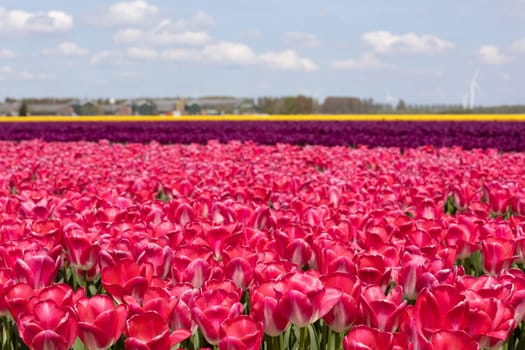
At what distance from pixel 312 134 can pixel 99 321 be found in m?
22.5

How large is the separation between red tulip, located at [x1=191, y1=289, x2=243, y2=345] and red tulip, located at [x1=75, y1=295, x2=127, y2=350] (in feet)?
0.65

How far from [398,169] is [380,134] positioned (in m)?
16.3

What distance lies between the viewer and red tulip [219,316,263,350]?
1629 millimetres

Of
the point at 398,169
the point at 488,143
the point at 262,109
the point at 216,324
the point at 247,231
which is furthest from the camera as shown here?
the point at 262,109

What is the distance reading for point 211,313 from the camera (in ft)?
5.75

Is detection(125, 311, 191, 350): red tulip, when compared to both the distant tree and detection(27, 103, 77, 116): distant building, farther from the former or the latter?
detection(27, 103, 77, 116): distant building

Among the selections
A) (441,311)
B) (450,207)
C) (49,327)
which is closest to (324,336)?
(441,311)

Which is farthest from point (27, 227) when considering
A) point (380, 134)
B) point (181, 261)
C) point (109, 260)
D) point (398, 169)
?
point (380, 134)

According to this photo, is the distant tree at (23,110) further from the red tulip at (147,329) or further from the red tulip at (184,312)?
the red tulip at (147,329)

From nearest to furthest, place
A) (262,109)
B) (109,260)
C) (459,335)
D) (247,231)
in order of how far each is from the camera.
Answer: (459,335) < (109,260) < (247,231) < (262,109)

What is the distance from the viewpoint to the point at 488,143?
1980 centimetres

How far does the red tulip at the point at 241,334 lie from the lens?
1.63 meters

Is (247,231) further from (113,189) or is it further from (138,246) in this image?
(113,189)

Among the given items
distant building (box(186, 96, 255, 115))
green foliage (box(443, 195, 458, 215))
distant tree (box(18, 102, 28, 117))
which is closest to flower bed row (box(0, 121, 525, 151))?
green foliage (box(443, 195, 458, 215))
